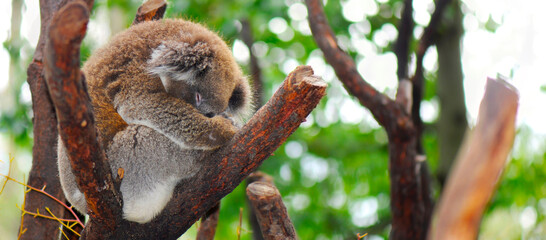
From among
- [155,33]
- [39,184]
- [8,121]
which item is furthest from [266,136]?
[8,121]

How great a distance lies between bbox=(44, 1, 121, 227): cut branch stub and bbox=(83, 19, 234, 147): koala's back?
56cm

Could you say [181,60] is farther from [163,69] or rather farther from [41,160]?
[41,160]

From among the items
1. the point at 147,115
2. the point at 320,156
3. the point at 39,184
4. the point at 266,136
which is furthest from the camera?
the point at 320,156

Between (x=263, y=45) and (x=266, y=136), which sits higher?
(x=266, y=136)

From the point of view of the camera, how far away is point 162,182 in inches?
103

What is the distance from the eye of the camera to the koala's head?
8.55 ft

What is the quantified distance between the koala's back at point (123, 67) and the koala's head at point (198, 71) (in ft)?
0.12

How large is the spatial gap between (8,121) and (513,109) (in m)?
5.30

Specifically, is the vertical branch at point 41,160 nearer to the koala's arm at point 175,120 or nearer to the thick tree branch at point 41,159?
the thick tree branch at point 41,159

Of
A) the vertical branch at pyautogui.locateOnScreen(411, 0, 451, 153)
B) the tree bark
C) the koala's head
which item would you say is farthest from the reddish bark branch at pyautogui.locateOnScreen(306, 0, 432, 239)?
the tree bark

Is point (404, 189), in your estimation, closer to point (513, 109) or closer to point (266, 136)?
point (266, 136)

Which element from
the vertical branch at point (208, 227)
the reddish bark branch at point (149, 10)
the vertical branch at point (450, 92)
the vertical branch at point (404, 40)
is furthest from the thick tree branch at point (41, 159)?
the vertical branch at point (450, 92)

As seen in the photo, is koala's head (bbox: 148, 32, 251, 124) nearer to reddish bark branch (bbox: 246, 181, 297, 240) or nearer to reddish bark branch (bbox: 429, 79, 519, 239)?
reddish bark branch (bbox: 246, 181, 297, 240)

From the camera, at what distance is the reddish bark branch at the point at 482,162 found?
750 millimetres
